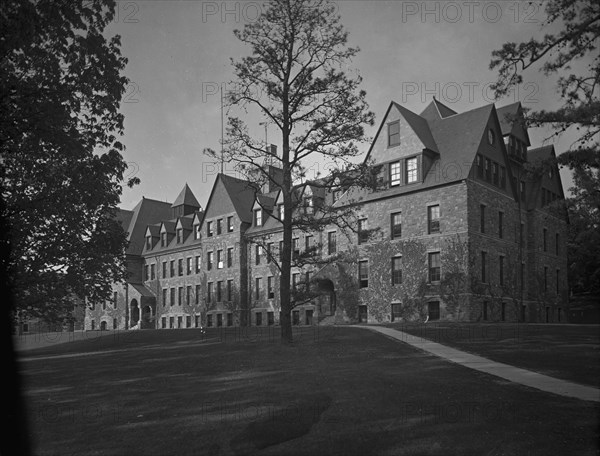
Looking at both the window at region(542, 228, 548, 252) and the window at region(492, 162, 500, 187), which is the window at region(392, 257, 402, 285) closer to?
the window at region(492, 162, 500, 187)

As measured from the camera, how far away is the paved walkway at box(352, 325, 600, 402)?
1231cm

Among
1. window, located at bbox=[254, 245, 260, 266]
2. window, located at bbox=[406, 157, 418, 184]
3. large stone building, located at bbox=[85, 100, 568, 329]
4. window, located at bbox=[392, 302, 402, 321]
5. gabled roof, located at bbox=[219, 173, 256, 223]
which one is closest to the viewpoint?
large stone building, located at bbox=[85, 100, 568, 329]

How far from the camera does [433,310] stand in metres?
35.1

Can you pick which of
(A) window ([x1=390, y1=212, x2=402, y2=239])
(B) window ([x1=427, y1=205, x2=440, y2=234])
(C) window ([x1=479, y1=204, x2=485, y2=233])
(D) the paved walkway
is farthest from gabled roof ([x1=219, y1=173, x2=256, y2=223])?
(D) the paved walkway

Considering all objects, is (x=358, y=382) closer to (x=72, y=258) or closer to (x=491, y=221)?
(x=72, y=258)

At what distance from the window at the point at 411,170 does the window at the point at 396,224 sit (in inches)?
91.8

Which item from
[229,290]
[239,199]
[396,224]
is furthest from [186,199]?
[396,224]

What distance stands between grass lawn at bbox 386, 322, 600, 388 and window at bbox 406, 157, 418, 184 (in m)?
12.5

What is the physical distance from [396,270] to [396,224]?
3.07 metres

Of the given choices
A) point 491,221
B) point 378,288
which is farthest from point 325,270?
point 491,221

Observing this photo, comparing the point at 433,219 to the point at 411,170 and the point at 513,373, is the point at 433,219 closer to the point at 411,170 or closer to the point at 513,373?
the point at 411,170

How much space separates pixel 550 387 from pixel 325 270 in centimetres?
2924


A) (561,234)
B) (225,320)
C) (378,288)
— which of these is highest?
(561,234)

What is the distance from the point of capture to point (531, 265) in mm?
41062
